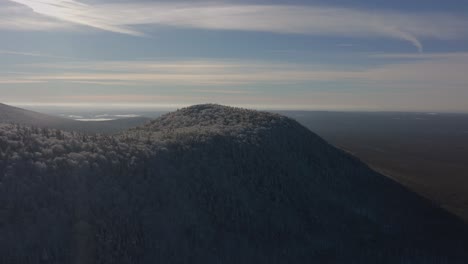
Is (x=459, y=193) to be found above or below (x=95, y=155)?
below

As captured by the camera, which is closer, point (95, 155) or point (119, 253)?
Result: point (119, 253)

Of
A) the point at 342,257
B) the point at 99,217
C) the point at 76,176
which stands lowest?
the point at 342,257

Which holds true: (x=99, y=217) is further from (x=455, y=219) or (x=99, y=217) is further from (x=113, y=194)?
(x=455, y=219)

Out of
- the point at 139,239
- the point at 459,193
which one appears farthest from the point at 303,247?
the point at 459,193

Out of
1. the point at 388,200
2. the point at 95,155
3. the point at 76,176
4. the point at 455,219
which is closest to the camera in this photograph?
the point at 76,176

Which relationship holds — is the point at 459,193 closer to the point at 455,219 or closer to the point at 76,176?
the point at 455,219

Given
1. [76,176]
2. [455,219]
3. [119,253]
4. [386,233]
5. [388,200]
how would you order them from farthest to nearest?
[388,200], [455,219], [386,233], [76,176], [119,253]
